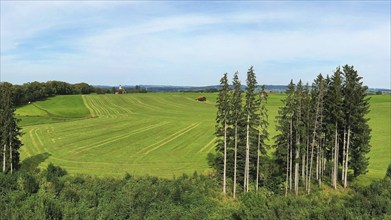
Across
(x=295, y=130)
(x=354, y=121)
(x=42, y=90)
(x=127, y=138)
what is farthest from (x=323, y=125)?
(x=42, y=90)

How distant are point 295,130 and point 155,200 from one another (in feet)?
65.0

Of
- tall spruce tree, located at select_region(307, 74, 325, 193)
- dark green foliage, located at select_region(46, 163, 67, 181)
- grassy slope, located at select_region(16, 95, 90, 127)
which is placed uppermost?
tall spruce tree, located at select_region(307, 74, 325, 193)

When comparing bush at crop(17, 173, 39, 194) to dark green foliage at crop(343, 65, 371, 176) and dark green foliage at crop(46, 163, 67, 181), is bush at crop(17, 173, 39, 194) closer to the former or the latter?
dark green foliage at crop(46, 163, 67, 181)

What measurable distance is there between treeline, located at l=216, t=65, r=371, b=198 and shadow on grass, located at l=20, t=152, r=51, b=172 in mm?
28253

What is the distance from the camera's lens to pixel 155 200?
37.1 meters

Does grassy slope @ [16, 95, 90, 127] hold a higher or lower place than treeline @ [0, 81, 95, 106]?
lower

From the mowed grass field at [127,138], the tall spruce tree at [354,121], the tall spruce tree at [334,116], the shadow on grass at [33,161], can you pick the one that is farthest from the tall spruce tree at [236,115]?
the shadow on grass at [33,161]

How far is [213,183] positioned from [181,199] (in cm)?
646

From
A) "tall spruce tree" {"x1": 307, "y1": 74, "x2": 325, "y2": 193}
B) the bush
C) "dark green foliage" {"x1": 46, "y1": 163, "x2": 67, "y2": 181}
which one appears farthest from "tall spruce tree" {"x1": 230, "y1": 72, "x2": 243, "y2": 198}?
the bush

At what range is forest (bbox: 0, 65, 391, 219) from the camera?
35594 mm

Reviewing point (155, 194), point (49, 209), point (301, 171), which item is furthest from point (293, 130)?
point (49, 209)

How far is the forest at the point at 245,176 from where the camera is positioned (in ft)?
117

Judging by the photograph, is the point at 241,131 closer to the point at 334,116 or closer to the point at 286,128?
the point at 286,128

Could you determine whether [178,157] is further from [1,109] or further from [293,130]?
[1,109]
